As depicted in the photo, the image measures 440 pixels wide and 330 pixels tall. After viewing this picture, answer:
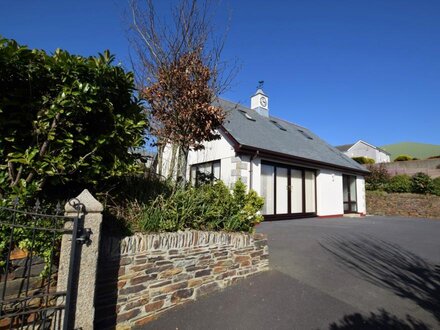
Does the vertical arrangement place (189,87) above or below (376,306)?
above

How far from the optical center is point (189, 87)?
5484mm

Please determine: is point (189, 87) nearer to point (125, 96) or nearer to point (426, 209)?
point (125, 96)

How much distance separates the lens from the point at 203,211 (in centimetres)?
454

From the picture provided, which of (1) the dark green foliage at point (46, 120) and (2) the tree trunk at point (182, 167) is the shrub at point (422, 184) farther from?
(1) the dark green foliage at point (46, 120)

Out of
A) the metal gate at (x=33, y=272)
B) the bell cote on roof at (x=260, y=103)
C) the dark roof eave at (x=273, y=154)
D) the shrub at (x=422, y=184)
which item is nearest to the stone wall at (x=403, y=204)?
the shrub at (x=422, y=184)

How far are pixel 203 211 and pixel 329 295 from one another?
2441 millimetres

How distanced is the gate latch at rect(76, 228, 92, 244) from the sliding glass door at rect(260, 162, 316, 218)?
776cm

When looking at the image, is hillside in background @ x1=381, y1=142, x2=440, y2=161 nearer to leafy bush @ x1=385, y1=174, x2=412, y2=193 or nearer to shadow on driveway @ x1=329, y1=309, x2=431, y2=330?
leafy bush @ x1=385, y1=174, x2=412, y2=193

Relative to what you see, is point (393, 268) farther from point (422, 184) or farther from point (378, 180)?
point (378, 180)

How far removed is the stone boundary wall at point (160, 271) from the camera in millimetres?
3094

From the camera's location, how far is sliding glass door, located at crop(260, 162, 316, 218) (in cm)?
1043

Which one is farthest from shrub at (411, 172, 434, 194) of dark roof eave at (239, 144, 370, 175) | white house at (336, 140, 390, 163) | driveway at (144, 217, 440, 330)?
white house at (336, 140, 390, 163)

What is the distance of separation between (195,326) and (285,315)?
1.25 m

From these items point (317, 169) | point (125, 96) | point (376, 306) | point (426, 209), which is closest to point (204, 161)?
point (317, 169)
